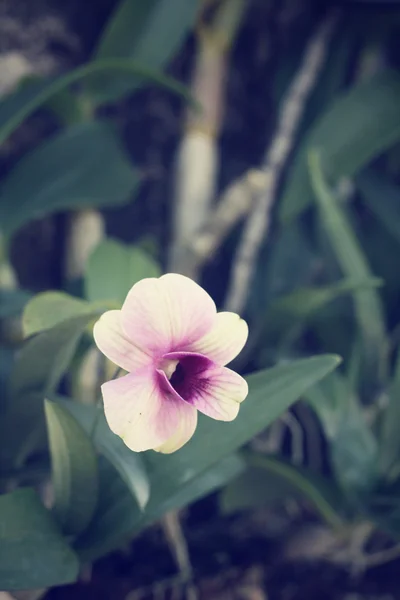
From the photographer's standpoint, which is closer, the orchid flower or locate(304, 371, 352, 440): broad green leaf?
the orchid flower

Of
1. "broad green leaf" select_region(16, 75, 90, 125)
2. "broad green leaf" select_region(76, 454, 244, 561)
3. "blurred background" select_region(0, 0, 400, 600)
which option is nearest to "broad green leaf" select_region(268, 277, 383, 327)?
"blurred background" select_region(0, 0, 400, 600)

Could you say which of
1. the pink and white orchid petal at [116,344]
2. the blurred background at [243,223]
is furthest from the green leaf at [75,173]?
the pink and white orchid petal at [116,344]

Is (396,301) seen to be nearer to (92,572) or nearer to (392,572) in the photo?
(392,572)

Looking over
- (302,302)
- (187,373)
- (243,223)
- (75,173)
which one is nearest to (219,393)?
(187,373)

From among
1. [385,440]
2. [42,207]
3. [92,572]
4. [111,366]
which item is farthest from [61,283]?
[385,440]

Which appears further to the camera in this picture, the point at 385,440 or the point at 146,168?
the point at 146,168

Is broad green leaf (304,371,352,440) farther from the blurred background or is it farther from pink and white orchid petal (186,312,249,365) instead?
pink and white orchid petal (186,312,249,365)
